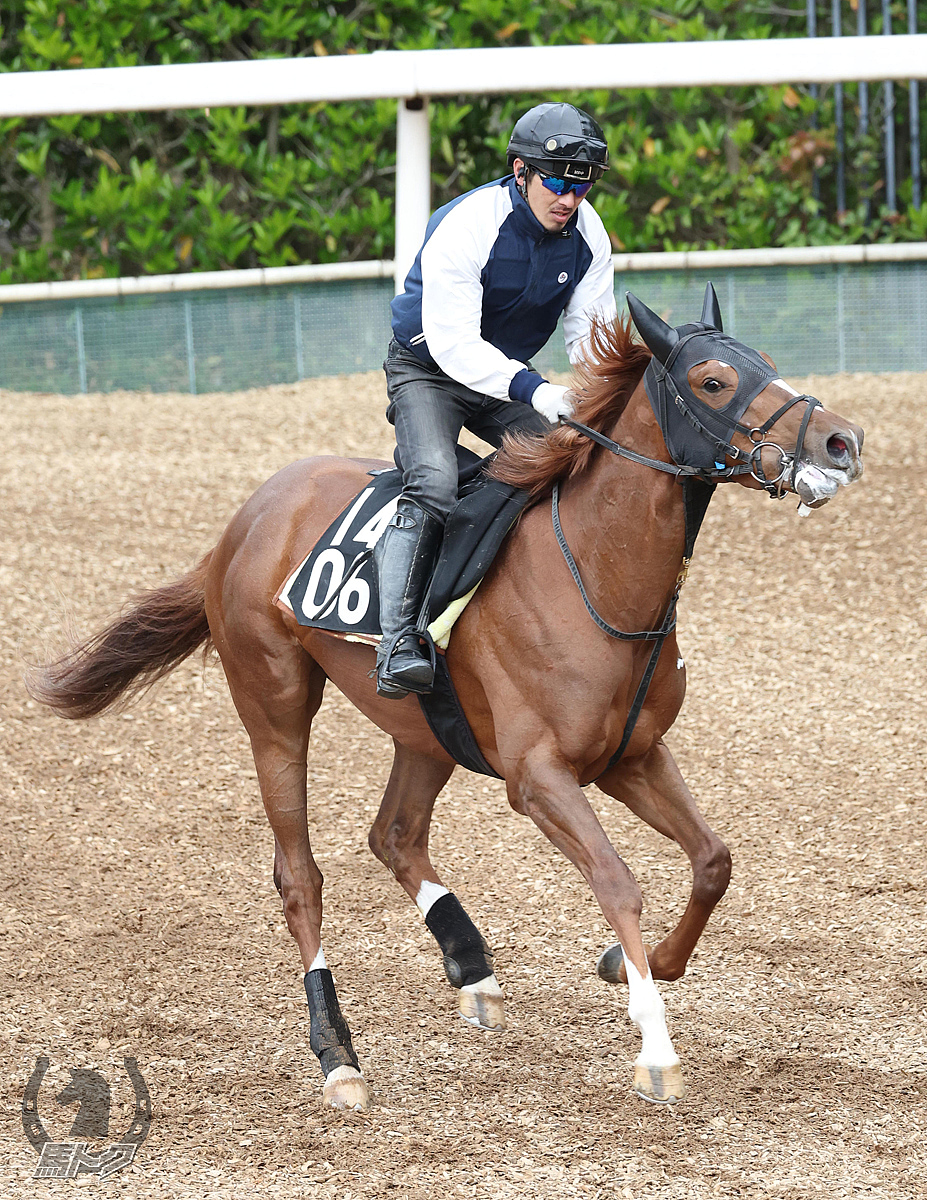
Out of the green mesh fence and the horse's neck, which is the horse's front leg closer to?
the horse's neck

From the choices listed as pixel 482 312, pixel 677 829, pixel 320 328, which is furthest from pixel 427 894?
pixel 320 328

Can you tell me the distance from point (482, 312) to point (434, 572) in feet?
2.59

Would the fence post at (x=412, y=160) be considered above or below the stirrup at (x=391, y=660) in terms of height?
above

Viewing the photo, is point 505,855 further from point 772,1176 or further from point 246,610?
point 772,1176

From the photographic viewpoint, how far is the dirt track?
12.3 feet

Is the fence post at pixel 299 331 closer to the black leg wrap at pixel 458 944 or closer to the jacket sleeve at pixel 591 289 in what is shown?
the jacket sleeve at pixel 591 289

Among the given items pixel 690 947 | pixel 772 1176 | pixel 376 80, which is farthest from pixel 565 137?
pixel 376 80

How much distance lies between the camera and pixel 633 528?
3668 millimetres

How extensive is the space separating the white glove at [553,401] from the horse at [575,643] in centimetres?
4

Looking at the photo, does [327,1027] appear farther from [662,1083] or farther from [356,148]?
[356,148]

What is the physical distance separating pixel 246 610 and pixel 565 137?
179 centimetres

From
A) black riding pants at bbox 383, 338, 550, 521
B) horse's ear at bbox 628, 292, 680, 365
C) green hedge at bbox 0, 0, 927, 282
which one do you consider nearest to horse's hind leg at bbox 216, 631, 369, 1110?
black riding pants at bbox 383, 338, 550, 521

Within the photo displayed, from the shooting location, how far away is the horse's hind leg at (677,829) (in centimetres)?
391

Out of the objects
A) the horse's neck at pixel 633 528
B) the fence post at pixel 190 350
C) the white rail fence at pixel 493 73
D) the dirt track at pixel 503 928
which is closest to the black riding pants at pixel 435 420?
the horse's neck at pixel 633 528
